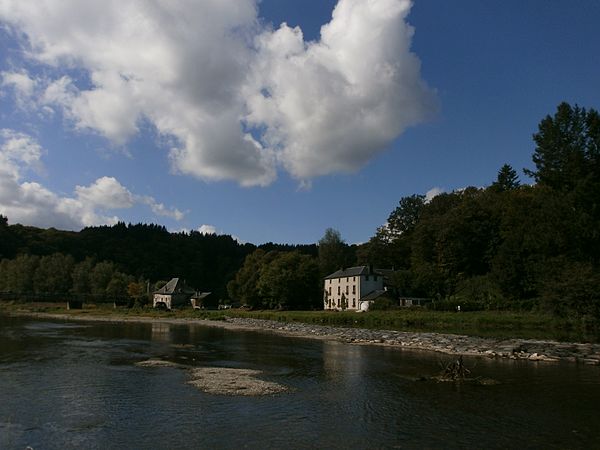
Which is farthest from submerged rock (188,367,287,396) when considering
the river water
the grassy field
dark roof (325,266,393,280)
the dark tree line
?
dark roof (325,266,393,280)

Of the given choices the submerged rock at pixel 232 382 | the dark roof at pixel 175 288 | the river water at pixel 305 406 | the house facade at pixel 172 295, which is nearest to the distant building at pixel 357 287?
the house facade at pixel 172 295

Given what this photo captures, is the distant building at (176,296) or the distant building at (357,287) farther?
the distant building at (176,296)

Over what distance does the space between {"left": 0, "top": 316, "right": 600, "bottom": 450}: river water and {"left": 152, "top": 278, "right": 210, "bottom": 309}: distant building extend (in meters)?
97.0

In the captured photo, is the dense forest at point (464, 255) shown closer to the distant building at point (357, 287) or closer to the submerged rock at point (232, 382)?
the distant building at point (357, 287)

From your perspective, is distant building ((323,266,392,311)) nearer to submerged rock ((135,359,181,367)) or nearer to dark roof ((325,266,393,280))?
dark roof ((325,266,393,280))

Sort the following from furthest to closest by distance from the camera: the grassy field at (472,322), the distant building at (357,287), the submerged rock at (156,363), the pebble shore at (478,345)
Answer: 1. the distant building at (357,287)
2. the grassy field at (472,322)
3. the pebble shore at (478,345)
4. the submerged rock at (156,363)

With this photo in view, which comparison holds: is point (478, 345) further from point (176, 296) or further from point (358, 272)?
point (176, 296)

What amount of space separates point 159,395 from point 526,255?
209 feet

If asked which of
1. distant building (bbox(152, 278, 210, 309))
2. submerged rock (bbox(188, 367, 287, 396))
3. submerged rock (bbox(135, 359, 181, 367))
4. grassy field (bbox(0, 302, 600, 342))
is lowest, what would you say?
submerged rock (bbox(135, 359, 181, 367))

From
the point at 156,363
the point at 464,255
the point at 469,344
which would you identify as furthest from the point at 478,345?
the point at 464,255

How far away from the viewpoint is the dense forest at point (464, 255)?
180 feet

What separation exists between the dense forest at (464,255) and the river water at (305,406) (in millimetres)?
24797

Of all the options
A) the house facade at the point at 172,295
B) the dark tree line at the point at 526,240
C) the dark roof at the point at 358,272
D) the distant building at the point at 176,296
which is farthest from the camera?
the distant building at the point at 176,296

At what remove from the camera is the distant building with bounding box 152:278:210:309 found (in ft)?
434
